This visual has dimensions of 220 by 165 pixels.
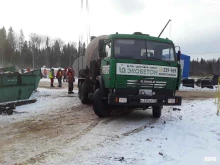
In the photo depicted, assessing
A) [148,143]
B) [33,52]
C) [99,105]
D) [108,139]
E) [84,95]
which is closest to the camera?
[148,143]

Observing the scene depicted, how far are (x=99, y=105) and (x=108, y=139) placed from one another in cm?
240

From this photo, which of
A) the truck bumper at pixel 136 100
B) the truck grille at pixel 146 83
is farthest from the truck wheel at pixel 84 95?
the truck grille at pixel 146 83

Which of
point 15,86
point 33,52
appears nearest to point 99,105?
point 15,86

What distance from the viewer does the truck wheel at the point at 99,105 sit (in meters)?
8.52

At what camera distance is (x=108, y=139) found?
6.23 m

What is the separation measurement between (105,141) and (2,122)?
3.67 meters

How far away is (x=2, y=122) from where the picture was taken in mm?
7965

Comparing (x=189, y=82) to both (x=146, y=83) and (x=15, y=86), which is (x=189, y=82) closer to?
(x=15, y=86)

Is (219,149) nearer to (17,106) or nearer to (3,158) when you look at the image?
(3,158)

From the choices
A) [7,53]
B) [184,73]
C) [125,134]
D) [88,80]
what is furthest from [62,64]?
[125,134]

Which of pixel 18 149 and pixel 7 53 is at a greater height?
pixel 7 53

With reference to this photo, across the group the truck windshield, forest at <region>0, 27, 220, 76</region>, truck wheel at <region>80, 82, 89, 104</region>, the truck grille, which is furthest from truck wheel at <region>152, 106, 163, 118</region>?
forest at <region>0, 27, 220, 76</region>

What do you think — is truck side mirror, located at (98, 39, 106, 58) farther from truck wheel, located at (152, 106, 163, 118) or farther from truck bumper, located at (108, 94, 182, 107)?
truck wheel, located at (152, 106, 163, 118)

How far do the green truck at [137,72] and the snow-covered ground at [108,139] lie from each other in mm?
744
